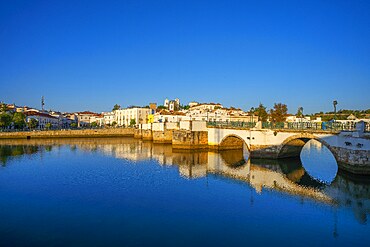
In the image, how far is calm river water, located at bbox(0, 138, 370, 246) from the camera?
12.7 meters

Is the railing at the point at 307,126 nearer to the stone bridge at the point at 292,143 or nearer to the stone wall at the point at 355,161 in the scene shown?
the stone bridge at the point at 292,143

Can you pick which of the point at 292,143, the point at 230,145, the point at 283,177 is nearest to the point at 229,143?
the point at 230,145

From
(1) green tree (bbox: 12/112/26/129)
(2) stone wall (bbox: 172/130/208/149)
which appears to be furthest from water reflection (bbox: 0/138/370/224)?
(1) green tree (bbox: 12/112/26/129)

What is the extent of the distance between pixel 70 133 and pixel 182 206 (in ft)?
214

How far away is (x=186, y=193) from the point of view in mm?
20141

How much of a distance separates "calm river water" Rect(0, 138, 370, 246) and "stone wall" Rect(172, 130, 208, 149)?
50.8 ft

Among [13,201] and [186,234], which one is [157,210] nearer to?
[186,234]

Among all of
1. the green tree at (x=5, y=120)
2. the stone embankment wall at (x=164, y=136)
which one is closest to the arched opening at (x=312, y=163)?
the stone embankment wall at (x=164, y=136)

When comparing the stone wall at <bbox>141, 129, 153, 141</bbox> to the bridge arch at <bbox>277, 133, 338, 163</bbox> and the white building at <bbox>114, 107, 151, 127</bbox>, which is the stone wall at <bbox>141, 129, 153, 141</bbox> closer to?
the bridge arch at <bbox>277, 133, 338, 163</bbox>

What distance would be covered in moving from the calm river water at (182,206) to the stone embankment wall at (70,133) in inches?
1721

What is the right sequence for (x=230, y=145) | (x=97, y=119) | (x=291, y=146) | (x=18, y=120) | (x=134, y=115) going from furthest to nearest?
1. (x=97, y=119)
2. (x=134, y=115)
3. (x=18, y=120)
4. (x=230, y=145)
5. (x=291, y=146)

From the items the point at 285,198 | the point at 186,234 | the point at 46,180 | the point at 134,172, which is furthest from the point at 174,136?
the point at 186,234

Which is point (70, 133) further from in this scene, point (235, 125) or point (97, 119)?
point (97, 119)

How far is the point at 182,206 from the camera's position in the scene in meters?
17.1
